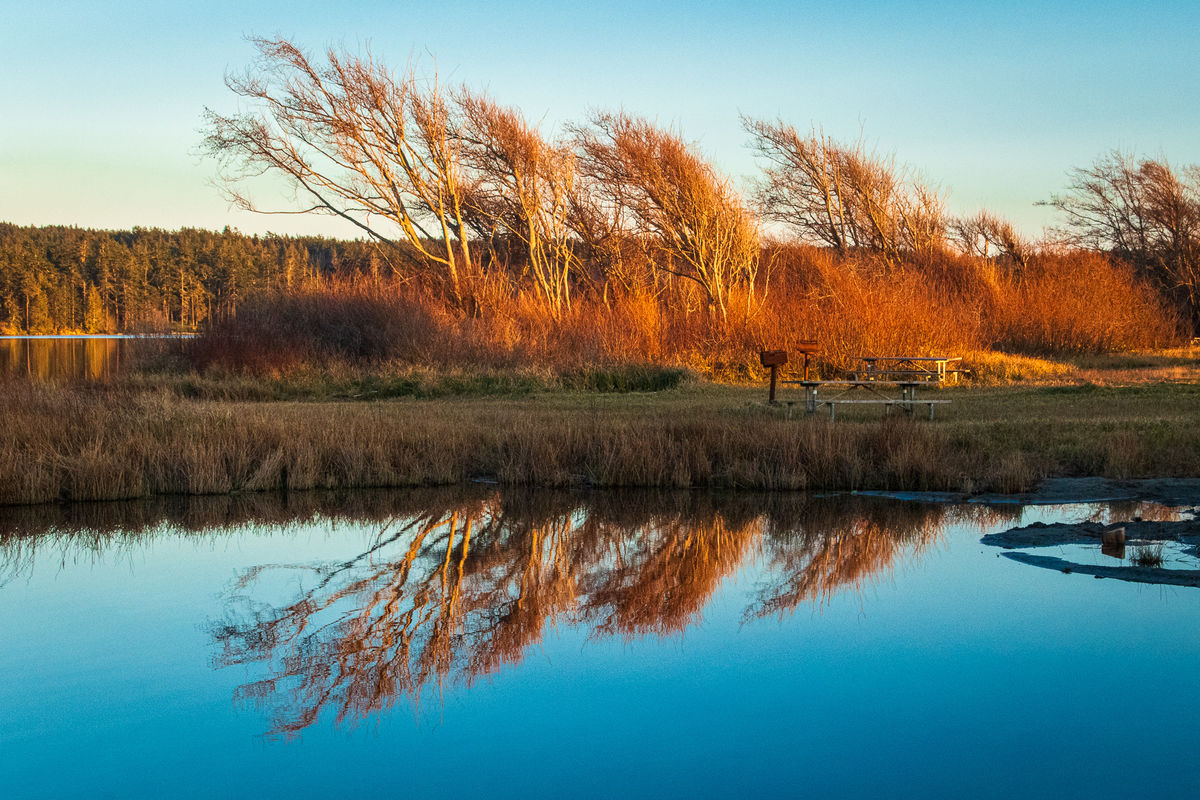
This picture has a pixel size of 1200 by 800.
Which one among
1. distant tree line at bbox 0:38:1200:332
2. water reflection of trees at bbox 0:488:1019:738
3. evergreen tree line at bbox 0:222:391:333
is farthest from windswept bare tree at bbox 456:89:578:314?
evergreen tree line at bbox 0:222:391:333

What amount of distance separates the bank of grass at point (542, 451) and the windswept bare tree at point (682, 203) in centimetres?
1329

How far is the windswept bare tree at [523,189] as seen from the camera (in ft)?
85.9

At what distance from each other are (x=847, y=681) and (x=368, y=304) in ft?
68.5

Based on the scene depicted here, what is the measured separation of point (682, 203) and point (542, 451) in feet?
51.3

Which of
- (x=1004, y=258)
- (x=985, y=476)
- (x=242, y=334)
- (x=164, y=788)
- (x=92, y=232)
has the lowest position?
(x=164, y=788)

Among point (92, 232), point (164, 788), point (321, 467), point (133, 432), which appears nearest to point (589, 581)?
point (164, 788)

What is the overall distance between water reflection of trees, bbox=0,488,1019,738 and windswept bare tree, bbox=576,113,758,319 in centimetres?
1572

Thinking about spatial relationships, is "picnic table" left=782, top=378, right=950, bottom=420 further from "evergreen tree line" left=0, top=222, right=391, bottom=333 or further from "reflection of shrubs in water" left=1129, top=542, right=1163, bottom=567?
"evergreen tree line" left=0, top=222, right=391, bottom=333

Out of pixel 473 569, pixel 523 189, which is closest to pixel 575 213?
pixel 523 189

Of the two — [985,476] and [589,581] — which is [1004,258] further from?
[589,581]

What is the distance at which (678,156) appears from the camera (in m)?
25.8

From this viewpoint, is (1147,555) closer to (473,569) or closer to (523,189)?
(473,569)

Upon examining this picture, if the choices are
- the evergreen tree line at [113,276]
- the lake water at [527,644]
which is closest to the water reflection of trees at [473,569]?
the lake water at [527,644]

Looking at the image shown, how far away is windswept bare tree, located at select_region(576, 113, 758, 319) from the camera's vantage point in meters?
25.9
